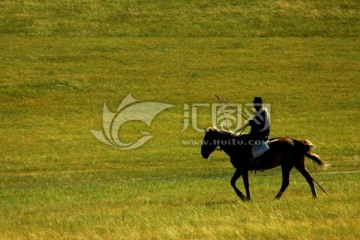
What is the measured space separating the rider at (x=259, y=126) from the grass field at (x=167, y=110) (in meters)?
1.68

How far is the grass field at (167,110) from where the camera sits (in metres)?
18.5

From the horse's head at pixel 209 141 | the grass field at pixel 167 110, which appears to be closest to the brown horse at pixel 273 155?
the horse's head at pixel 209 141

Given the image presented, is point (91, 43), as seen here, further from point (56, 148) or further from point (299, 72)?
point (56, 148)

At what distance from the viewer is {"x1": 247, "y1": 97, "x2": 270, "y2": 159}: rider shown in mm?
22516

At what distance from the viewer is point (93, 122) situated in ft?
155

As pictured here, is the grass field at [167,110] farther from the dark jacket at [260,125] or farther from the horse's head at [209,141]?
the dark jacket at [260,125]

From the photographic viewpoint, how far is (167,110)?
50.2 m

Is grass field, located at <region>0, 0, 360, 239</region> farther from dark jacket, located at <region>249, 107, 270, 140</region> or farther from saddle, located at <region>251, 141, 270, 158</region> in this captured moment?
dark jacket, located at <region>249, 107, 270, 140</region>

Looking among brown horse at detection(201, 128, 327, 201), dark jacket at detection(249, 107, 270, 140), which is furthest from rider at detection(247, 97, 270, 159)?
brown horse at detection(201, 128, 327, 201)

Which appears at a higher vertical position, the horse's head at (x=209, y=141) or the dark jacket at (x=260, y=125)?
the dark jacket at (x=260, y=125)

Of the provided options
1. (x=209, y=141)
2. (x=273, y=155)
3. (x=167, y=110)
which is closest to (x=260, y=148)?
(x=273, y=155)

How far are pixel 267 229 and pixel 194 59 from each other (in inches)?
1824

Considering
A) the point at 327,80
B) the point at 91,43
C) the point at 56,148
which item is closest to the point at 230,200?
the point at 56,148

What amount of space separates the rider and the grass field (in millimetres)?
1678
